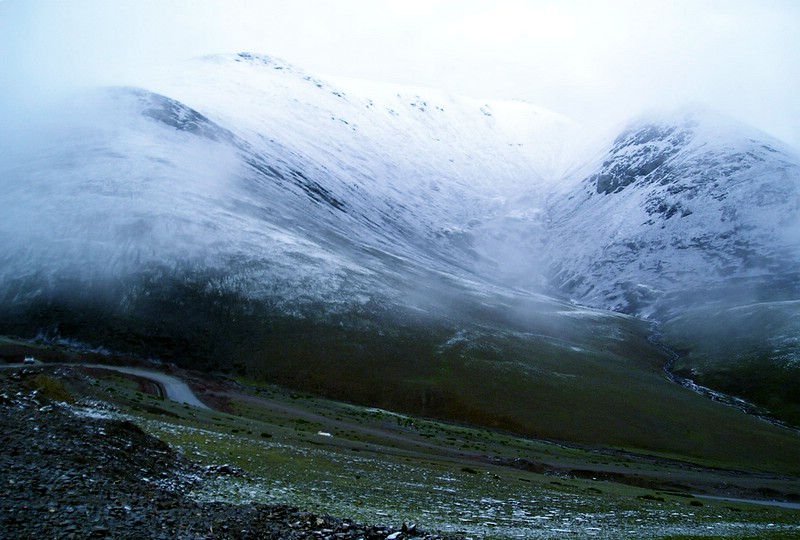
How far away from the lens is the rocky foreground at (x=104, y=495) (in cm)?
1455

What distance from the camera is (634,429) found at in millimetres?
88125

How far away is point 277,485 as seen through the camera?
79.9 ft

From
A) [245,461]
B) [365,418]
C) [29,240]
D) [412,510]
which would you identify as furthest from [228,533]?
[29,240]

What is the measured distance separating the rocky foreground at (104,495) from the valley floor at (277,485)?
54 millimetres

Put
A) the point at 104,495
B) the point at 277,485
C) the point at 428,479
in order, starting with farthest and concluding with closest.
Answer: the point at 428,479
the point at 277,485
the point at 104,495

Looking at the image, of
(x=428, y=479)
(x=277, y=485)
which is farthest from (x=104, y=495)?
(x=428, y=479)

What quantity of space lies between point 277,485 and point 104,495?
351 inches

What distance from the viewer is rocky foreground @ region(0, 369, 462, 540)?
14.6 m

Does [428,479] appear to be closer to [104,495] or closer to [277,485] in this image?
[277,485]

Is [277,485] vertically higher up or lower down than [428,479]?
higher up

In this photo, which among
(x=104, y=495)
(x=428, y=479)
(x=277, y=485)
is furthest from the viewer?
(x=428, y=479)

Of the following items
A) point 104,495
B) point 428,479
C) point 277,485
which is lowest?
point 428,479

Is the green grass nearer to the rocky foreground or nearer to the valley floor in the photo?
the valley floor

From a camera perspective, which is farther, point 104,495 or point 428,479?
point 428,479
